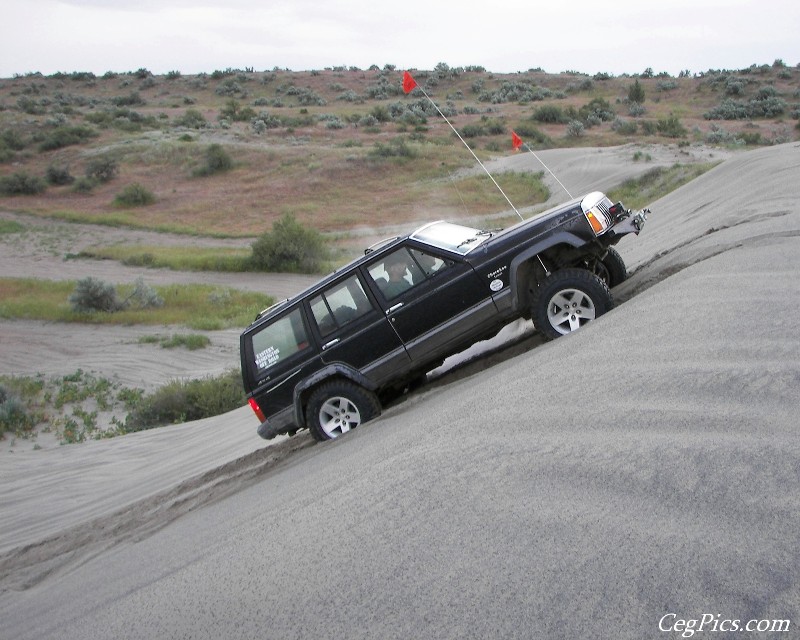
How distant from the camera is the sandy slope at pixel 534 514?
3.26m

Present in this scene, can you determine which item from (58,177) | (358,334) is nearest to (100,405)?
(358,334)

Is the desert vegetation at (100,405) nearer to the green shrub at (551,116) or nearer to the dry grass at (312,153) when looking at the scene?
the dry grass at (312,153)

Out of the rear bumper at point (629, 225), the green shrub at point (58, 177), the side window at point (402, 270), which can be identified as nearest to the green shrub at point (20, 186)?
the green shrub at point (58, 177)

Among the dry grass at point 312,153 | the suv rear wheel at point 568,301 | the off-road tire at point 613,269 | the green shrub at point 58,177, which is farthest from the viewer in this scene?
the green shrub at point 58,177

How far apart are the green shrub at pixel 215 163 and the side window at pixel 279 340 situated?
126 ft

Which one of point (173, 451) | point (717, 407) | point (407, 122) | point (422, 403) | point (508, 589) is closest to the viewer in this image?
point (508, 589)

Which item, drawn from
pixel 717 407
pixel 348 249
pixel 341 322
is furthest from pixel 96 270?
pixel 717 407

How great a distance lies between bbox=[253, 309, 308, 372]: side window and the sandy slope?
1160 millimetres

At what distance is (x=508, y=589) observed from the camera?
3422 millimetres

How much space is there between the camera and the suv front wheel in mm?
8359

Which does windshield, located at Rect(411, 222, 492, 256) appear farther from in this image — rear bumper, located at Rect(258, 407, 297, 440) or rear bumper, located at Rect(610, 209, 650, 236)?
rear bumper, located at Rect(258, 407, 297, 440)

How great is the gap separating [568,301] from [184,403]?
940 centimetres

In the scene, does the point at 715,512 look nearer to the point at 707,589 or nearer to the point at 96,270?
the point at 707,589

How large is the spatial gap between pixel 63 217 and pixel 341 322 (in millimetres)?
34702
